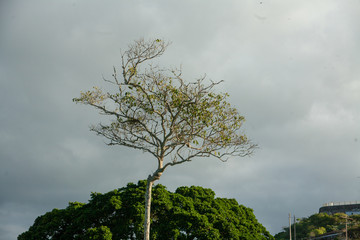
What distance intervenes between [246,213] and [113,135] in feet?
40.1

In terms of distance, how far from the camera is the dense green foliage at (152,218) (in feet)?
75.9

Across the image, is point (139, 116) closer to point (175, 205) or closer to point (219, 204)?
point (175, 205)

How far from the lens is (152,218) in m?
24.0

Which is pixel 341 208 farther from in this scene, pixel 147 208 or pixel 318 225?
pixel 147 208

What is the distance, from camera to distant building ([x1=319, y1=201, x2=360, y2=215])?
289 feet

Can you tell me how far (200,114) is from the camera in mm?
19297

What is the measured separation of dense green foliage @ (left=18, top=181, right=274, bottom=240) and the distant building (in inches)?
2724

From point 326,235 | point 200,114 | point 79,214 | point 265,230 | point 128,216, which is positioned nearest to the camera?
point 200,114

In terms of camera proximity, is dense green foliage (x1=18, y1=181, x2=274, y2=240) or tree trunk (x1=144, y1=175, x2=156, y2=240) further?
dense green foliage (x1=18, y1=181, x2=274, y2=240)

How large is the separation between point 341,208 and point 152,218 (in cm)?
7692

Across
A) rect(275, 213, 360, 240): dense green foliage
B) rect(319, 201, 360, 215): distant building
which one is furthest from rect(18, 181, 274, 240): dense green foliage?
rect(319, 201, 360, 215): distant building

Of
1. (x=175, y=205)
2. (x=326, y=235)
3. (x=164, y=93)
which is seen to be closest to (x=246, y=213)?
(x=175, y=205)

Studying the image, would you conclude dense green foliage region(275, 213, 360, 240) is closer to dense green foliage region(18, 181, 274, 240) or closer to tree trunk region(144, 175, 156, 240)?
dense green foliage region(18, 181, 274, 240)

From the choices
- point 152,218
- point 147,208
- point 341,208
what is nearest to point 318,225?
point 341,208
